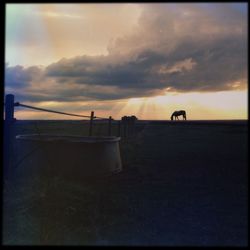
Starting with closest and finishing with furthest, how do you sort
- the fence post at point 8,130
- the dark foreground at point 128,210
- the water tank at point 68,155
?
the dark foreground at point 128,210 → the fence post at point 8,130 → the water tank at point 68,155

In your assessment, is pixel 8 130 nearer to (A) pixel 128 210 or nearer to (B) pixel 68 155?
(B) pixel 68 155

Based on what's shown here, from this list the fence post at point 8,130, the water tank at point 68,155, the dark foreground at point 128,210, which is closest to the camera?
the dark foreground at point 128,210

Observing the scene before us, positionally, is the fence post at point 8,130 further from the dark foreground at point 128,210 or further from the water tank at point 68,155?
the water tank at point 68,155

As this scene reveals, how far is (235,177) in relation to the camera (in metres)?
9.45

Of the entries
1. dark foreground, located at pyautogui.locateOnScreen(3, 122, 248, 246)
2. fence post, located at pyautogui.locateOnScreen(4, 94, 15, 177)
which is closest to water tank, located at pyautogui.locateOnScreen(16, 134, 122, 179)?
dark foreground, located at pyautogui.locateOnScreen(3, 122, 248, 246)

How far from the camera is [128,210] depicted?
20.2ft

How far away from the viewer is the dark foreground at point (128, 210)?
16.2ft

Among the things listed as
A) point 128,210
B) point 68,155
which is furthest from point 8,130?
point 128,210

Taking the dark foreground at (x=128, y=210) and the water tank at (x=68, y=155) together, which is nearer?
the dark foreground at (x=128, y=210)

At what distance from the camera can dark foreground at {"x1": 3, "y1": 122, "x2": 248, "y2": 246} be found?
4.93 meters

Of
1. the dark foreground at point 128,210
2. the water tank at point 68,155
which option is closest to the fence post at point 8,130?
the dark foreground at point 128,210

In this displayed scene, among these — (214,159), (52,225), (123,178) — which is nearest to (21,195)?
(52,225)

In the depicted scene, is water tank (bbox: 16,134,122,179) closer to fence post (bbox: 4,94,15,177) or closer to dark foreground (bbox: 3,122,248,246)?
dark foreground (bbox: 3,122,248,246)

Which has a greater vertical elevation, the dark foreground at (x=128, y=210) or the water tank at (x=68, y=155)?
the water tank at (x=68, y=155)
